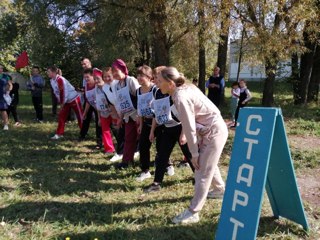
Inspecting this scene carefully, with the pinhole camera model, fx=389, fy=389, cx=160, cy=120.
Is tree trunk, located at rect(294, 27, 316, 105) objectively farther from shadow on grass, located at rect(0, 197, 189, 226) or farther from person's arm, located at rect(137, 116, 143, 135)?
shadow on grass, located at rect(0, 197, 189, 226)

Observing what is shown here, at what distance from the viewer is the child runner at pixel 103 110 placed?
300 inches

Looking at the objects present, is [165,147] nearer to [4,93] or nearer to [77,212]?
[77,212]

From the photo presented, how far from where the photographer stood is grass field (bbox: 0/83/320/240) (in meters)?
4.11

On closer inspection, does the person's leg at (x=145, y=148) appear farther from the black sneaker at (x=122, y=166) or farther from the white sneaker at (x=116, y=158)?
the white sneaker at (x=116, y=158)

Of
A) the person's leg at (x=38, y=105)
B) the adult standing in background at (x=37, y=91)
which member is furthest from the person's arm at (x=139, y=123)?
the person's leg at (x=38, y=105)

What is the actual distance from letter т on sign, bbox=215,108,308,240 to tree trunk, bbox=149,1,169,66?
7337 mm

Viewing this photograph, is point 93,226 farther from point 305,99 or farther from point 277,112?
point 305,99

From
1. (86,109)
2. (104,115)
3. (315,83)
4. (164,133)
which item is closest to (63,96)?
(86,109)

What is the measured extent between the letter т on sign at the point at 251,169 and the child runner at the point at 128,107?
313 centimetres

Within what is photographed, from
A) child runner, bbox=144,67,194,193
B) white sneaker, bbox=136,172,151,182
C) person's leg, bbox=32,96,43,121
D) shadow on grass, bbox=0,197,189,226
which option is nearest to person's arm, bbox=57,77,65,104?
white sneaker, bbox=136,172,151,182

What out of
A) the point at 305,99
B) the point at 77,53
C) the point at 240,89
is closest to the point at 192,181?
the point at 240,89

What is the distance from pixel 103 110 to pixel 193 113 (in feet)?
12.8

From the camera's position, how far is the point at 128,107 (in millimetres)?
6551

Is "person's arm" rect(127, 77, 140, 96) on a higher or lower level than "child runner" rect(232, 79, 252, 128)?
higher
